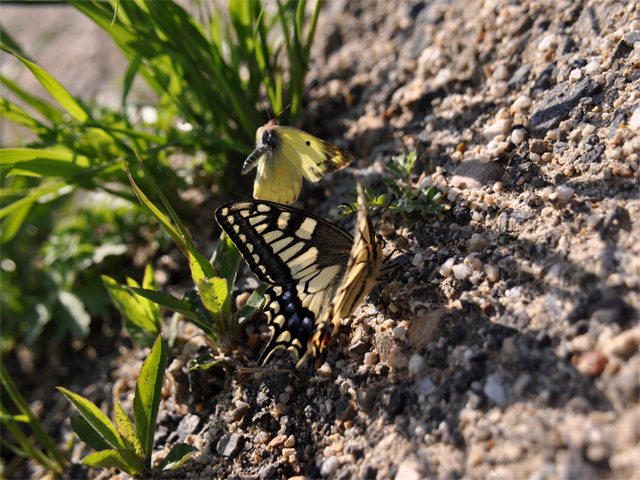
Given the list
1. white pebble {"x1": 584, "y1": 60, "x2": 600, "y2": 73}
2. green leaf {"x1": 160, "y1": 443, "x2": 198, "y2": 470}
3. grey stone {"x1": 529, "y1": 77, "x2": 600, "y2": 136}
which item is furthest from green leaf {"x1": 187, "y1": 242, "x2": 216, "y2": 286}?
white pebble {"x1": 584, "y1": 60, "x2": 600, "y2": 73}

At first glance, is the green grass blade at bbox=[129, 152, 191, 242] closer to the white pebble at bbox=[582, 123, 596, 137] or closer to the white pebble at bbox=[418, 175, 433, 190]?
the white pebble at bbox=[418, 175, 433, 190]

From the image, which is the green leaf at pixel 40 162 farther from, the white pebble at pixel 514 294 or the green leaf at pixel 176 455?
the white pebble at pixel 514 294

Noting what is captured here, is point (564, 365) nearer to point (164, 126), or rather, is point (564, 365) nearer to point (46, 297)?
point (164, 126)

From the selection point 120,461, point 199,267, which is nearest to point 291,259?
point 199,267

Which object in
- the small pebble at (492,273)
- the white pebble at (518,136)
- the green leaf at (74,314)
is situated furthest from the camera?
the green leaf at (74,314)

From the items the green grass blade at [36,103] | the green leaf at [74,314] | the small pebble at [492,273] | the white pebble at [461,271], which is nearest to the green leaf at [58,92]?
the green grass blade at [36,103]

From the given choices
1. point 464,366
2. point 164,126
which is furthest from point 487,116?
point 164,126

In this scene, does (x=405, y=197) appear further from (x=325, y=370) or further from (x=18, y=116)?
(x=18, y=116)
